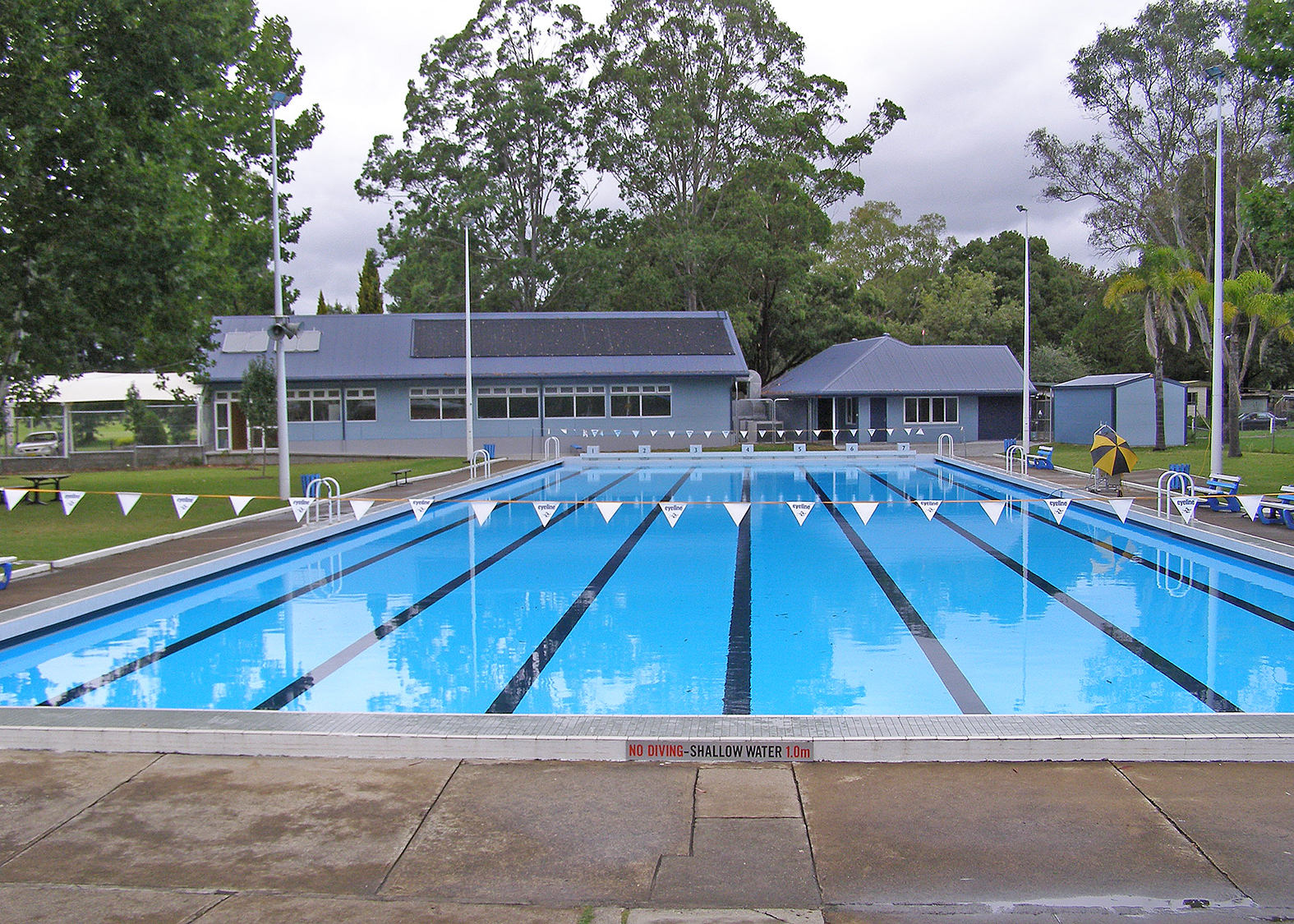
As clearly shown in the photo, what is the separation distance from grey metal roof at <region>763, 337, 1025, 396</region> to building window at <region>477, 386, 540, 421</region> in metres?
9.89

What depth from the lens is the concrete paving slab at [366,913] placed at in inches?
145

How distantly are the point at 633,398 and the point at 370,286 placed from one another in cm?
2741

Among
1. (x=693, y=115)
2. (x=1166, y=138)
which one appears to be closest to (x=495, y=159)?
(x=693, y=115)

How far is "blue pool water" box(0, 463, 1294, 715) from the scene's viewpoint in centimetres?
745

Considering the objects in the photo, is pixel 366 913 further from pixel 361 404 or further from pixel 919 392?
pixel 919 392

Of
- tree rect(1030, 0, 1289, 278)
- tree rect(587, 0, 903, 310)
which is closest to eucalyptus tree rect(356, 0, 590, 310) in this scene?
tree rect(587, 0, 903, 310)

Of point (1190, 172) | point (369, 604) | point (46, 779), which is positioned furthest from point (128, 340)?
point (1190, 172)

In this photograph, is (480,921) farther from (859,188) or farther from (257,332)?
(859,188)

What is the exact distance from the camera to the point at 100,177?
15.1 metres

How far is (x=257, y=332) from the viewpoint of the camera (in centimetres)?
3578

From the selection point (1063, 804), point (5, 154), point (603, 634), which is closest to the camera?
point (1063, 804)

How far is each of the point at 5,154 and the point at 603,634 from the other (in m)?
11.9

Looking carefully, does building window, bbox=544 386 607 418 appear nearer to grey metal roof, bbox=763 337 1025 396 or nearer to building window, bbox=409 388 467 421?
building window, bbox=409 388 467 421

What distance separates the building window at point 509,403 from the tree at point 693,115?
383 inches
